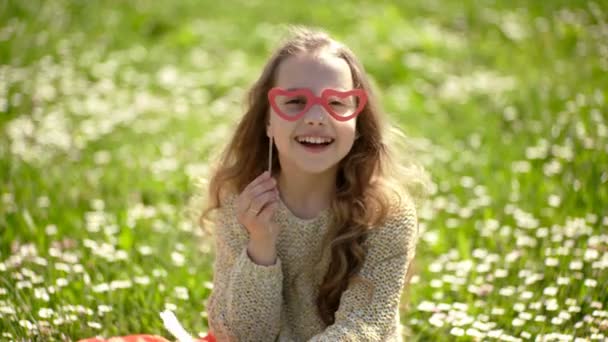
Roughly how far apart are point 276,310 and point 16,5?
13.4 ft

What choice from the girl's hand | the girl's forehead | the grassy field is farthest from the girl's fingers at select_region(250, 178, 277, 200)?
the grassy field

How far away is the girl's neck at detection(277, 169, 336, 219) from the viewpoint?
2.25 m

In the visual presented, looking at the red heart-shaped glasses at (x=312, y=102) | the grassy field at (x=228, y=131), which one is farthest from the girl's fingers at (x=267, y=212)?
the grassy field at (x=228, y=131)

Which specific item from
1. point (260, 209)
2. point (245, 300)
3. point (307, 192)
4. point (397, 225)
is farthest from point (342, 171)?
point (245, 300)

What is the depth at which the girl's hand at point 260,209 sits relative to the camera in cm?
208

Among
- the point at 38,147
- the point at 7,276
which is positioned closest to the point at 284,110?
the point at 7,276

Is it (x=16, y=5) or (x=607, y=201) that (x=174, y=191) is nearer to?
(x=607, y=201)

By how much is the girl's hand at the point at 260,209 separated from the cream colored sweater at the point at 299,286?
8 centimetres

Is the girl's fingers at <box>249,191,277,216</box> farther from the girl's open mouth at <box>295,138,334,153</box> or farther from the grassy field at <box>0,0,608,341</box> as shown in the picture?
the grassy field at <box>0,0,608,341</box>

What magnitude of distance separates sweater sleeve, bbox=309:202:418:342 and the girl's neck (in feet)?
0.57

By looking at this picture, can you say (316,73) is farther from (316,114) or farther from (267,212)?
(267,212)

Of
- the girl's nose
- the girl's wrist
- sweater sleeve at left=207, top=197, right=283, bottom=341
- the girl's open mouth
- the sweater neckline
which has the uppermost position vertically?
the girl's nose

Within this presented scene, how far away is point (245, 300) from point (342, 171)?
1.55 feet

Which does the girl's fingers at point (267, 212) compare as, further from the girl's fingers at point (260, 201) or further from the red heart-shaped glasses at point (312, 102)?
the red heart-shaped glasses at point (312, 102)
